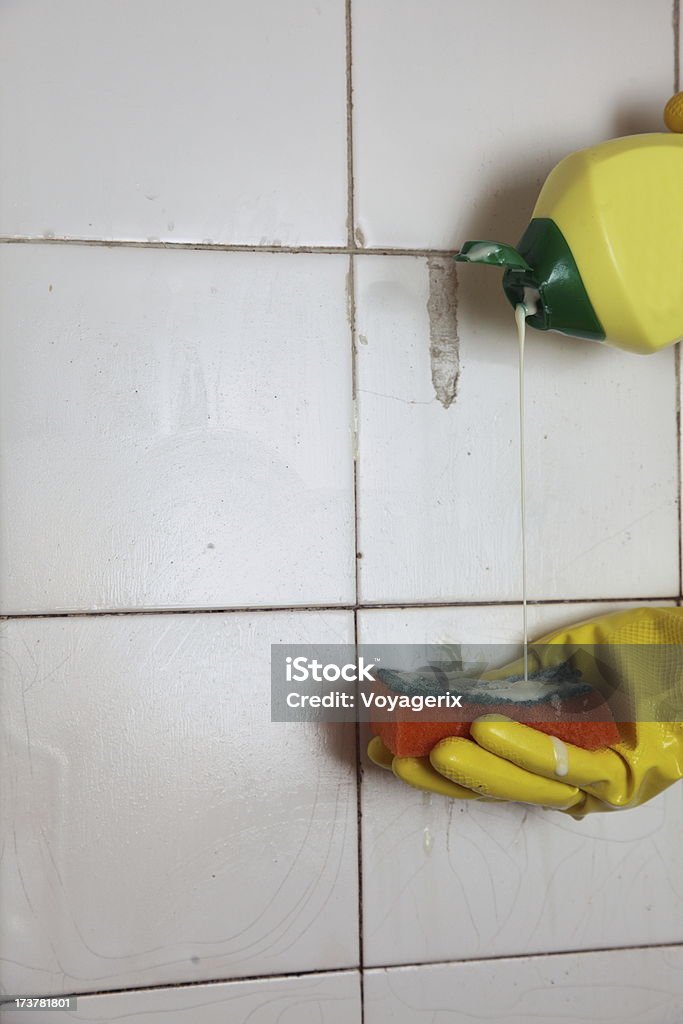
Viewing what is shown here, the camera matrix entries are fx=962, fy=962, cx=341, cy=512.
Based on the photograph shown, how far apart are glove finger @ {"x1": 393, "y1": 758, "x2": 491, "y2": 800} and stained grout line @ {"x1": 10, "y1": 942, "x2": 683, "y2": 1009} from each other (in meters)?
0.22

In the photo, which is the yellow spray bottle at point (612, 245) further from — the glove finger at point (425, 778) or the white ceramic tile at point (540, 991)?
the white ceramic tile at point (540, 991)

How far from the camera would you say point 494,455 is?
39.1 inches

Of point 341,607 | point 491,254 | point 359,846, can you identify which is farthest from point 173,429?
point 359,846

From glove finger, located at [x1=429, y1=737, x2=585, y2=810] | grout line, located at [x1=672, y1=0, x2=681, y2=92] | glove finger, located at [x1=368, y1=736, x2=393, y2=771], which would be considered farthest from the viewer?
grout line, located at [x1=672, y1=0, x2=681, y2=92]

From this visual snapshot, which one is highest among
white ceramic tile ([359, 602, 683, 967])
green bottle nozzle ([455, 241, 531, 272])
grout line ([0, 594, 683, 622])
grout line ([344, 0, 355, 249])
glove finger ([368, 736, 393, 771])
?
grout line ([344, 0, 355, 249])

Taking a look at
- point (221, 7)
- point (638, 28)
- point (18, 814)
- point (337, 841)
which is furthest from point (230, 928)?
point (638, 28)

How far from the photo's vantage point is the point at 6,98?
0.92 metres

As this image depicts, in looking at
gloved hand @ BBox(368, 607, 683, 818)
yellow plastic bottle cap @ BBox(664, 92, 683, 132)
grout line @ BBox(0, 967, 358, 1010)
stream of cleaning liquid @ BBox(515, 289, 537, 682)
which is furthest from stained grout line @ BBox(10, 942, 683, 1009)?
yellow plastic bottle cap @ BBox(664, 92, 683, 132)

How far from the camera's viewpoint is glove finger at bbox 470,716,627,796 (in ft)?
2.66

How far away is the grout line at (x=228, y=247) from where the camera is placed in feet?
3.04

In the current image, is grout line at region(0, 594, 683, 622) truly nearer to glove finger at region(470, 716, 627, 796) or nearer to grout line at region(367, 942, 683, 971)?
glove finger at region(470, 716, 627, 796)

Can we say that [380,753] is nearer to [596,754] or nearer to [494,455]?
[596,754]

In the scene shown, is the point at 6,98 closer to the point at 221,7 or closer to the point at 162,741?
the point at 221,7

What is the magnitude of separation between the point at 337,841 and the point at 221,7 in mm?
836
